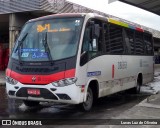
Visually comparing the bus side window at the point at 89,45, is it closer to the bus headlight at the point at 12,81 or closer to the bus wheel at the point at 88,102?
the bus wheel at the point at 88,102

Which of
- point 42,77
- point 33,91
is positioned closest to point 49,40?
point 42,77

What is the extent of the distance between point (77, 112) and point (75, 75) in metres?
1.55

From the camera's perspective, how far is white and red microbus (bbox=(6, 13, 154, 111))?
29.4 feet

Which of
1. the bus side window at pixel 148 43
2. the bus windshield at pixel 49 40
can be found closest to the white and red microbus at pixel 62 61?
the bus windshield at pixel 49 40

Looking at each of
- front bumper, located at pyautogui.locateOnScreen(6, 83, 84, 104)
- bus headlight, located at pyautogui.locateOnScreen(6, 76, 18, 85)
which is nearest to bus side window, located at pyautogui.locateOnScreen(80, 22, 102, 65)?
front bumper, located at pyautogui.locateOnScreen(6, 83, 84, 104)

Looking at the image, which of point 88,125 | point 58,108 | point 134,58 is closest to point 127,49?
point 134,58

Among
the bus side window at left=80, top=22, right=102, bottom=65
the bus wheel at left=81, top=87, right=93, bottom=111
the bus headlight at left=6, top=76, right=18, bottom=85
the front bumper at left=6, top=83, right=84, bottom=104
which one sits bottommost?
the bus wheel at left=81, top=87, right=93, bottom=111

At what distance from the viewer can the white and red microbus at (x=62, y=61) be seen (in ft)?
29.4

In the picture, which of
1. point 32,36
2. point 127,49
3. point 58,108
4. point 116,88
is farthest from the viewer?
point 127,49

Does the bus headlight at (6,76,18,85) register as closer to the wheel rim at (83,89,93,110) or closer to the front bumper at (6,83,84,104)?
the front bumper at (6,83,84,104)

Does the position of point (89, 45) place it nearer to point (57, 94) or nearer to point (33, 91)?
point (57, 94)

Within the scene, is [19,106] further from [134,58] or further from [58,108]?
[134,58]

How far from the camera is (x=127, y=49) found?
43.8 feet

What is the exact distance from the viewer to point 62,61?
356 inches
